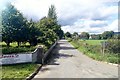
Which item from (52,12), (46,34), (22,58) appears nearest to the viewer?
(22,58)

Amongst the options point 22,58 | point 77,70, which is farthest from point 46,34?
point 77,70

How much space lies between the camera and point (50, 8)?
95.2m

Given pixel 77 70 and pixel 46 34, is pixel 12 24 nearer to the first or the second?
pixel 46 34

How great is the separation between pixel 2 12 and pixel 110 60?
14.9 meters

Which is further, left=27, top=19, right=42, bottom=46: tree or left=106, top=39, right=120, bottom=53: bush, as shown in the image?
left=27, top=19, right=42, bottom=46: tree

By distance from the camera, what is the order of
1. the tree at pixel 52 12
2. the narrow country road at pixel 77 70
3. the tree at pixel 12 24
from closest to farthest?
1. the narrow country road at pixel 77 70
2. the tree at pixel 12 24
3. the tree at pixel 52 12

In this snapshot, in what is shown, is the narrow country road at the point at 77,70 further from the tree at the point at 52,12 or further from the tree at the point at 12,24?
the tree at the point at 52,12

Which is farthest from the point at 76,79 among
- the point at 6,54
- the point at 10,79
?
the point at 6,54

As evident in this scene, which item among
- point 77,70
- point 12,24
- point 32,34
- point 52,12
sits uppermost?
point 52,12

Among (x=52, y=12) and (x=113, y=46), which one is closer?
(x=113, y=46)

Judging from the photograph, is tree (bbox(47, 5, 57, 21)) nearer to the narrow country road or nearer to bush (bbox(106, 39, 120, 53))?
bush (bbox(106, 39, 120, 53))

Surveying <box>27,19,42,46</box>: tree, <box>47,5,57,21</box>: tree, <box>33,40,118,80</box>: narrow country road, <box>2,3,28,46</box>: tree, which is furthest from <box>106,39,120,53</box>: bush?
<box>47,5,57,21</box>: tree

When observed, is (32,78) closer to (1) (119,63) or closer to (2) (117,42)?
(1) (119,63)

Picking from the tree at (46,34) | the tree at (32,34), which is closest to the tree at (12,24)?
the tree at (32,34)
